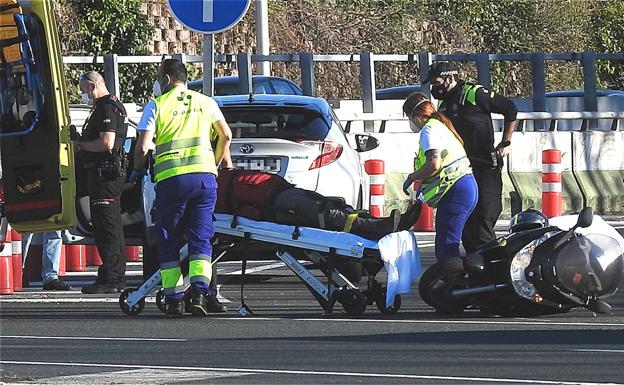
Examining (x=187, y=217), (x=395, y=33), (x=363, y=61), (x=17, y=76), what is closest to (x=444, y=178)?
(x=187, y=217)

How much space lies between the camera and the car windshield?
15.3m

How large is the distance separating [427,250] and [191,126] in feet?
20.8

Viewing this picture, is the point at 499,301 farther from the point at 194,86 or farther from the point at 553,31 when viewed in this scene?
the point at 553,31

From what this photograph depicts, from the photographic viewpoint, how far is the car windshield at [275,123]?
15.3 metres

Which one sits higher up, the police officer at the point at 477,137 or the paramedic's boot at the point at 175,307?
the police officer at the point at 477,137

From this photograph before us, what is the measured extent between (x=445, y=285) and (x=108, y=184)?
11.6 feet

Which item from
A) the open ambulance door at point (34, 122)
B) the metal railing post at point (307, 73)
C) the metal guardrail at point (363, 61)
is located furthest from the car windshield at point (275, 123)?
the metal railing post at point (307, 73)

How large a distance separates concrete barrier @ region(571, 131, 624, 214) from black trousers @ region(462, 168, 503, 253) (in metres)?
10.0

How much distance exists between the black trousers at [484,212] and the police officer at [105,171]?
2817mm

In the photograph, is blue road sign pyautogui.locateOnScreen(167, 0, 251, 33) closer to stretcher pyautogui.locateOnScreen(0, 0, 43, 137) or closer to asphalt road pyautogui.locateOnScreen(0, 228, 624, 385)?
stretcher pyautogui.locateOnScreen(0, 0, 43, 137)

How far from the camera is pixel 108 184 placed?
593 inches

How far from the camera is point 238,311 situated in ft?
42.2

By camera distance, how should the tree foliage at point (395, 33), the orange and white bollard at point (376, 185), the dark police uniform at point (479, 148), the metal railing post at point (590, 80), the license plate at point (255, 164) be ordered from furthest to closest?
the tree foliage at point (395, 33)
the metal railing post at point (590, 80)
the orange and white bollard at point (376, 185)
the license plate at point (255, 164)
the dark police uniform at point (479, 148)

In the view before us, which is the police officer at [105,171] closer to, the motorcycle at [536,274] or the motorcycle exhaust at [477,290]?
the motorcycle at [536,274]
